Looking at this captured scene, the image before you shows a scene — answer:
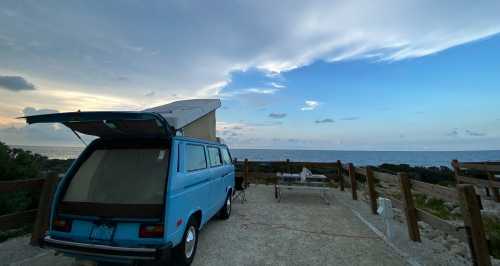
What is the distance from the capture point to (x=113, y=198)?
294 centimetres

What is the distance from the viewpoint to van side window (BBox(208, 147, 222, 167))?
4.58 m

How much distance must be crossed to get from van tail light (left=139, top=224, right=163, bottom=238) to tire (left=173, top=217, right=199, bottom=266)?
1.76 ft

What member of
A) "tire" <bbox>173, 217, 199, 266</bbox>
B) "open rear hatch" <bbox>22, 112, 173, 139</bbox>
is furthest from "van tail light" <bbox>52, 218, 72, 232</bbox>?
"tire" <bbox>173, 217, 199, 266</bbox>

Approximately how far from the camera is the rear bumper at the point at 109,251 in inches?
99.6

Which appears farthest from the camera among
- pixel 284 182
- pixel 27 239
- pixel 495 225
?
pixel 284 182

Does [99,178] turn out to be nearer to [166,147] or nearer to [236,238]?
[166,147]

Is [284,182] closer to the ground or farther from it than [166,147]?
closer to the ground

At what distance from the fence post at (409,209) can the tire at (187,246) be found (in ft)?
11.9

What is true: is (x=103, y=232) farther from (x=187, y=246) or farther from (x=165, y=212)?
(x=187, y=246)

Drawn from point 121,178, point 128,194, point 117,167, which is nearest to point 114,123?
point 117,167

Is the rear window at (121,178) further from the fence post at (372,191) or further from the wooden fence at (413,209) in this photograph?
the fence post at (372,191)

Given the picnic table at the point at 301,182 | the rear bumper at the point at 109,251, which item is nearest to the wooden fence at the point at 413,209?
the rear bumper at the point at 109,251

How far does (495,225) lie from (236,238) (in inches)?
224

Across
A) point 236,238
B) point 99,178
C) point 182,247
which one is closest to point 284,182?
point 236,238
